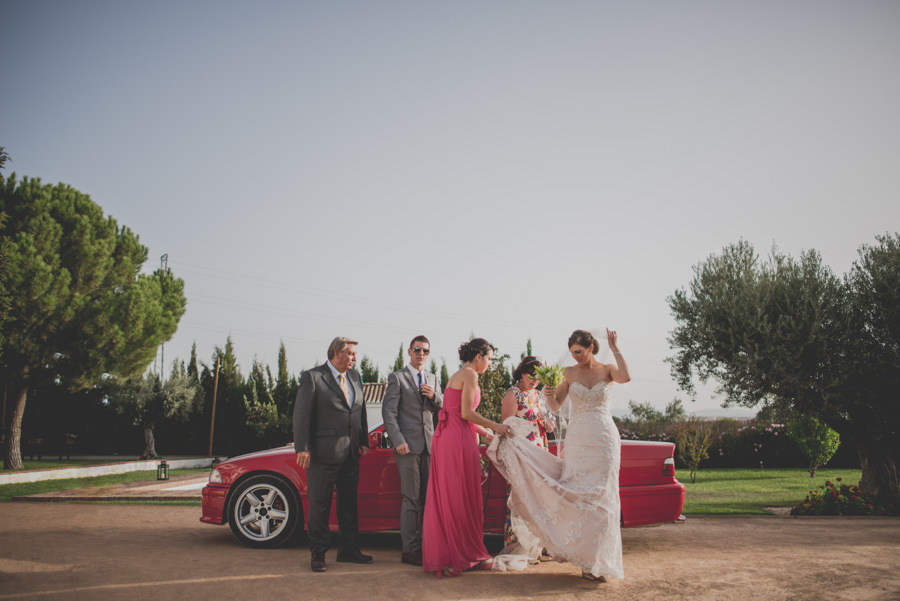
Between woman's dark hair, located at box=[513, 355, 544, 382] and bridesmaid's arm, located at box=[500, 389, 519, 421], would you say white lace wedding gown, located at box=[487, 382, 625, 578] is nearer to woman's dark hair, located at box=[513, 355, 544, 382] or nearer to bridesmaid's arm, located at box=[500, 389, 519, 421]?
bridesmaid's arm, located at box=[500, 389, 519, 421]

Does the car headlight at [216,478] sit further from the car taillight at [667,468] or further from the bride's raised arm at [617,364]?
the car taillight at [667,468]

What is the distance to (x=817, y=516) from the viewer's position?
359 inches

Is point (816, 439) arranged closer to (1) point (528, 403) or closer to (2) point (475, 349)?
(1) point (528, 403)

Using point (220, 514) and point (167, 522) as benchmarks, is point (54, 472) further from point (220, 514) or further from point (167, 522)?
point (220, 514)

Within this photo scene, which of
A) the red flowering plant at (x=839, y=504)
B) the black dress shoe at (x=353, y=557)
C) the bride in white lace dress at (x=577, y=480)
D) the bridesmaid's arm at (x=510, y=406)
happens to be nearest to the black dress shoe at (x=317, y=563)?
the black dress shoe at (x=353, y=557)

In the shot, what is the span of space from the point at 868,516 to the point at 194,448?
2910 cm

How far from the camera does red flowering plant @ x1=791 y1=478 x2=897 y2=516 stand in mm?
9383

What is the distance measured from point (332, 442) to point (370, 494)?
3.13ft

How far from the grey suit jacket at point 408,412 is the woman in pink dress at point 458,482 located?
0.27 metres

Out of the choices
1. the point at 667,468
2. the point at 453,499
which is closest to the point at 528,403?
the point at 453,499

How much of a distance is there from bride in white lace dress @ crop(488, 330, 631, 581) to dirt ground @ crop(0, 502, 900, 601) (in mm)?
228

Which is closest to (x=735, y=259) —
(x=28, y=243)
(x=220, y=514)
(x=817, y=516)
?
(x=817, y=516)

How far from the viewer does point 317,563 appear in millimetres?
5160

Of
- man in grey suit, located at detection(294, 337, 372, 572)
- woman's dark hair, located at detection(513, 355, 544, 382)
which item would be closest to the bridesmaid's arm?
woman's dark hair, located at detection(513, 355, 544, 382)
